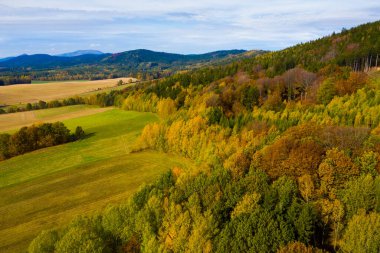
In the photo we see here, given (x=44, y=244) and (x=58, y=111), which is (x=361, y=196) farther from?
(x=58, y=111)

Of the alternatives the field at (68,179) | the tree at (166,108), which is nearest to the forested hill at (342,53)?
the tree at (166,108)

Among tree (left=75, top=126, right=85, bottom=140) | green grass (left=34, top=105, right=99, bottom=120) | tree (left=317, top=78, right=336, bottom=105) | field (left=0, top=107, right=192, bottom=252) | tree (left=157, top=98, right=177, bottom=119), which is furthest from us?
green grass (left=34, top=105, right=99, bottom=120)

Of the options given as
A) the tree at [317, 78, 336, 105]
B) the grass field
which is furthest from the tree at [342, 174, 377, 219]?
the grass field

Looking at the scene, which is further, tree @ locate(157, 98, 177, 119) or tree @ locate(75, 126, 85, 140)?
tree @ locate(157, 98, 177, 119)

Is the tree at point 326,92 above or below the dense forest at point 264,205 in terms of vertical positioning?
→ above

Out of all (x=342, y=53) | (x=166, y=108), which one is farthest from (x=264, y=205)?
(x=342, y=53)

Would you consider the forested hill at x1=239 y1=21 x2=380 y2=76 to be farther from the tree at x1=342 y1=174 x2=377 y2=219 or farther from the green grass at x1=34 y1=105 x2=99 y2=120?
the green grass at x1=34 y1=105 x2=99 y2=120

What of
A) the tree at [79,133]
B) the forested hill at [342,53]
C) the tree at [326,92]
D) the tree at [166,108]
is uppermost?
the forested hill at [342,53]

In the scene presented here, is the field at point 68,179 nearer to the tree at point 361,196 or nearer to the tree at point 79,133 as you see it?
the tree at point 79,133

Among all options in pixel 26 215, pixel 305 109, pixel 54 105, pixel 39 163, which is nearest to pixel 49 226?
pixel 26 215
